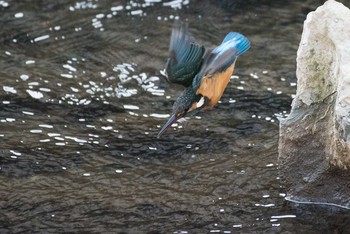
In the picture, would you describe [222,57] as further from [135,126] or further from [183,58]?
[135,126]

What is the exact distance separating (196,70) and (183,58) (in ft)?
0.32

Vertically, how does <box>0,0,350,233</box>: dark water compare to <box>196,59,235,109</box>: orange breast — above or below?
below

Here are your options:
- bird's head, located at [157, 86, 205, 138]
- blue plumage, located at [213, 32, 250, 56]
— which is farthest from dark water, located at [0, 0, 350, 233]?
blue plumage, located at [213, 32, 250, 56]

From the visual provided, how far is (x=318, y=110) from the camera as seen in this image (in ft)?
15.2

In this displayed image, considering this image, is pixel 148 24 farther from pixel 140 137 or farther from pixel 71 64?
pixel 140 137

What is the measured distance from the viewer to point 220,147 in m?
5.50

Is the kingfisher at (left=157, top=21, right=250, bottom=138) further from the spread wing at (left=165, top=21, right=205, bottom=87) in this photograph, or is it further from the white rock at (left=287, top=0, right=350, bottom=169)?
the white rock at (left=287, top=0, right=350, bottom=169)

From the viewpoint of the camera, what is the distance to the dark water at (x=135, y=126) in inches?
185

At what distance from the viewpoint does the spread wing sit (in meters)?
4.91

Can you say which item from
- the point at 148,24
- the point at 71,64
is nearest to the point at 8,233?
the point at 71,64

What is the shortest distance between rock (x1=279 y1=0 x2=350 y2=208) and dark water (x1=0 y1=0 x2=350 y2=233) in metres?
0.17

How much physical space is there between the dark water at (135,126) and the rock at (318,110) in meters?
0.17

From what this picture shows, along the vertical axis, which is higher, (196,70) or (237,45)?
(237,45)

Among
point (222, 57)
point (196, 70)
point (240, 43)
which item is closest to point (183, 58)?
point (196, 70)
